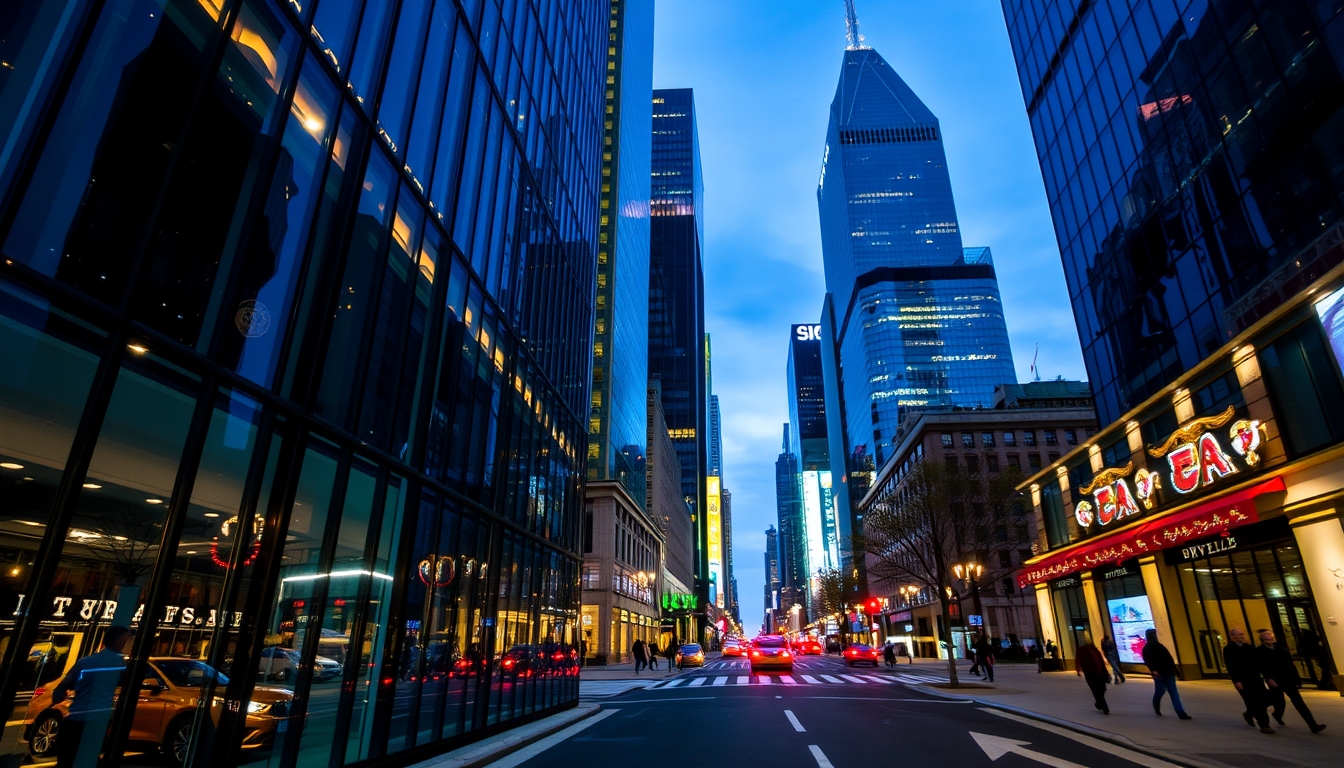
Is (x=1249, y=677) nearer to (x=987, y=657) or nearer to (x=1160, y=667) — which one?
(x=1160, y=667)

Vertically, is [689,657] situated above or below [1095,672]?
below

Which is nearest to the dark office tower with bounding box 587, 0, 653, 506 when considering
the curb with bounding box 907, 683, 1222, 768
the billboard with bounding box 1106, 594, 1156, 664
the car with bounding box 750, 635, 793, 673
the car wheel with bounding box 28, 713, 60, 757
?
the car with bounding box 750, 635, 793, 673

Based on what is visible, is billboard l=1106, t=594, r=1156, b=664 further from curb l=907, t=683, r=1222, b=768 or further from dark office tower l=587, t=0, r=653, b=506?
dark office tower l=587, t=0, r=653, b=506

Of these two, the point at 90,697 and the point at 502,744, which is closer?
the point at 90,697

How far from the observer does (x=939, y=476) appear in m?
41.9

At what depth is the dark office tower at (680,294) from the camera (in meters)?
155

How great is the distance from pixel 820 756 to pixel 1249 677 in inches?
330

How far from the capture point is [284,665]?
7727 mm

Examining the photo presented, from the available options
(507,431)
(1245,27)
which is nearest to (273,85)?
(507,431)

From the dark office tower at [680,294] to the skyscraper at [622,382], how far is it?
6140 centimetres

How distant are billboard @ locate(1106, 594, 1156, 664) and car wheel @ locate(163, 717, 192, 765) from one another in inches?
1269

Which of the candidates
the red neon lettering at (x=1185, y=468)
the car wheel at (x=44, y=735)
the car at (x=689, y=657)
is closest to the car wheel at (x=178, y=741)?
the car wheel at (x=44, y=735)

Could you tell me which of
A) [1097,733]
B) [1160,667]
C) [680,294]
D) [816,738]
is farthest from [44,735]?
[680,294]

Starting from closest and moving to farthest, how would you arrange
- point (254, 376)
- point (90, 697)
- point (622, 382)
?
point (90, 697), point (254, 376), point (622, 382)
